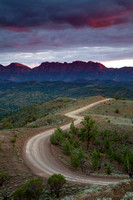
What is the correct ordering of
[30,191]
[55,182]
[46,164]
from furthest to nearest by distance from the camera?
[46,164] < [55,182] < [30,191]

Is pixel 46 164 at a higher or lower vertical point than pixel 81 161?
lower

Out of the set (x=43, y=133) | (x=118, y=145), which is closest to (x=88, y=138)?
(x=118, y=145)

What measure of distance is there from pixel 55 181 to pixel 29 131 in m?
19.6

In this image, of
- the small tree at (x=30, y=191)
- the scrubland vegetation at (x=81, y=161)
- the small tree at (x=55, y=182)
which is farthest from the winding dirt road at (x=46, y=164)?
the small tree at (x=30, y=191)

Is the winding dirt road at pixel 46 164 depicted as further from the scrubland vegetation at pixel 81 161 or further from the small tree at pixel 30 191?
the small tree at pixel 30 191

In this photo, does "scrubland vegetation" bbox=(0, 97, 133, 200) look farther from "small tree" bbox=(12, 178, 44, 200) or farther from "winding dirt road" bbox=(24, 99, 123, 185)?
"winding dirt road" bbox=(24, 99, 123, 185)

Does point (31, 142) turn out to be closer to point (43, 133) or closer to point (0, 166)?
point (43, 133)

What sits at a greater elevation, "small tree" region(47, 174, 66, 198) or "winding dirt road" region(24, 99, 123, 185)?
"small tree" region(47, 174, 66, 198)

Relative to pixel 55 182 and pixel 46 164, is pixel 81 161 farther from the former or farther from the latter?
pixel 55 182

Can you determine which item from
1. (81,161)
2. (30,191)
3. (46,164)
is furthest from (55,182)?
(81,161)

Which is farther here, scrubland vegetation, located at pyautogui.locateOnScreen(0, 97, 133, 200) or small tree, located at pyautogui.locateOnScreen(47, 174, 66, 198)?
small tree, located at pyautogui.locateOnScreen(47, 174, 66, 198)

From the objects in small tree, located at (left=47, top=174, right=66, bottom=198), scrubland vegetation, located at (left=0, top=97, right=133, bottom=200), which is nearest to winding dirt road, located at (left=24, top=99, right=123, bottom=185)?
scrubland vegetation, located at (left=0, top=97, right=133, bottom=200)

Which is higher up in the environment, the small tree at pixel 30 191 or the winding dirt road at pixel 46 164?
the small tree at pixel 30 191

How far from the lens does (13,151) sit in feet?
67.9
